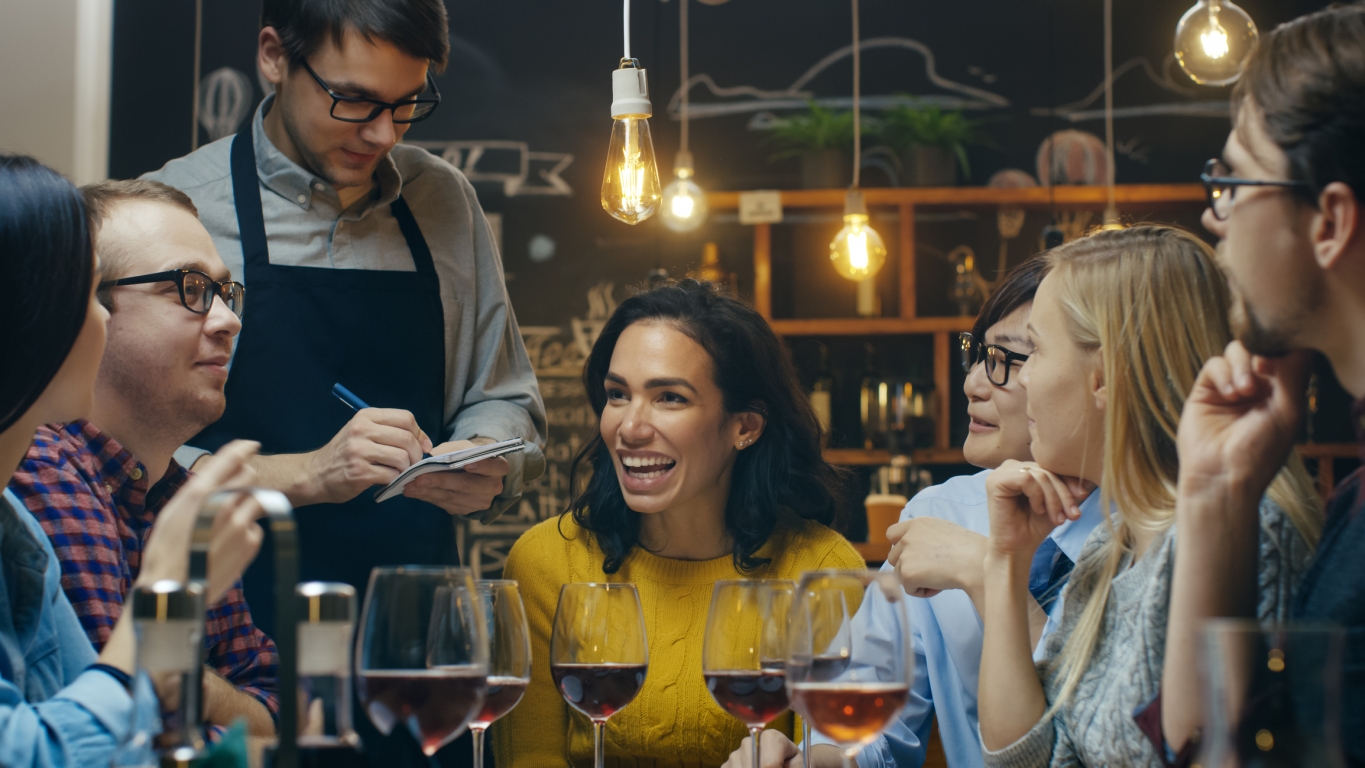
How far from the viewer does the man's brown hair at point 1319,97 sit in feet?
3.13

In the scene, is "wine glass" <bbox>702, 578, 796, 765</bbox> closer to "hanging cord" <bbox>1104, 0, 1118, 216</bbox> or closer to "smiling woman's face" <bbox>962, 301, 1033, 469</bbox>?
"smiling woman's face" <bbox>962, 301, 1033, 469</bbox>

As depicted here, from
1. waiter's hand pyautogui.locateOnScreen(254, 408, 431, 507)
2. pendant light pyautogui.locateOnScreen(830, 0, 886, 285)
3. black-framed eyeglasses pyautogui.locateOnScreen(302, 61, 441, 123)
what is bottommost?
waiter's hand pyautogui.locateOnScreen(254, 408, 431, 507)

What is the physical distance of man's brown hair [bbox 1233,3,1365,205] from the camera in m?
0.95

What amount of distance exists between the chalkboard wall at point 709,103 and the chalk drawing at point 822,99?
0.02m

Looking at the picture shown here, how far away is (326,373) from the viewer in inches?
77.0

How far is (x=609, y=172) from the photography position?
1.69 metres

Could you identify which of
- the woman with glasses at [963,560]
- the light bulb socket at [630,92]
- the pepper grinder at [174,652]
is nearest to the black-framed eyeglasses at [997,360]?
the woman with glasses at [963,560]

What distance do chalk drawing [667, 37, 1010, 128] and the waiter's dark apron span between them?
287 cm

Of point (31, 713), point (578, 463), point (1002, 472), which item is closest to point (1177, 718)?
point (1002, 472)

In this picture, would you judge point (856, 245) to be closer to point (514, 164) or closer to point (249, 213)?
point (514, 164)

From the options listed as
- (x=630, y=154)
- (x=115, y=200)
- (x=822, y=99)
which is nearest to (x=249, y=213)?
(x=115, y=200)

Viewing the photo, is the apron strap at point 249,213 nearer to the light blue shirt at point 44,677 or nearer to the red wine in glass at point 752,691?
the light blue shirt at point 44,677

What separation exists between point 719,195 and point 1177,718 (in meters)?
3.61

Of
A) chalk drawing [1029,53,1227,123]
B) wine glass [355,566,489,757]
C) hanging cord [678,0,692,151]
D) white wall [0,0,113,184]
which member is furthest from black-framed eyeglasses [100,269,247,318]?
chalk drawing [1029,53,1227,123]
